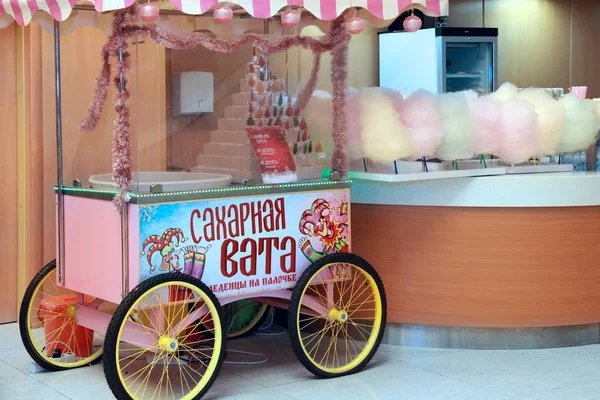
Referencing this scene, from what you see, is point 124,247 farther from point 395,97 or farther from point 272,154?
point 395,97

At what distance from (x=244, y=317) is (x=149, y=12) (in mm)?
2208

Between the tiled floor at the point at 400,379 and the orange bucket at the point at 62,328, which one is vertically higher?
the orange bucket at the point at 62,328

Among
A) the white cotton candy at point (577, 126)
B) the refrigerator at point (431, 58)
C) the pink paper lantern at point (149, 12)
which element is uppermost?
the refrigerator at point (431, 58)

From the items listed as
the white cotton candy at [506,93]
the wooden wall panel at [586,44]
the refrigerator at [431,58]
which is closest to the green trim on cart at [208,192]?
the white cotton candy at [506,93]

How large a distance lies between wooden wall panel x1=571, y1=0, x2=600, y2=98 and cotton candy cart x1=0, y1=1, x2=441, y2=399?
16.6ft

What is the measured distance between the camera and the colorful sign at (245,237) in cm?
396

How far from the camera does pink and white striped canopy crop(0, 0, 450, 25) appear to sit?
367 centimetres

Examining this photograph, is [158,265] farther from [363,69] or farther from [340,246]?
[363,69]

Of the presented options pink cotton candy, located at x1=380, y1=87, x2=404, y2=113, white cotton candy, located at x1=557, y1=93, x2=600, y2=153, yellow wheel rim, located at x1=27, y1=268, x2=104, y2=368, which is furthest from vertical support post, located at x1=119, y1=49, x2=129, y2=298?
white cotton candy, located at x1=557, y1=93, x2=600, y2=153

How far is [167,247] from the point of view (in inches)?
156

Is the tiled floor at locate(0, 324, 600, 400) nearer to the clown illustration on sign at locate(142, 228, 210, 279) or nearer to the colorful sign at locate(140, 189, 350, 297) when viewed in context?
the colorful sign at locate(140, 189, 350, 297)

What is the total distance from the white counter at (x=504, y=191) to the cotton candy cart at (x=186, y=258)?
1.62 feet

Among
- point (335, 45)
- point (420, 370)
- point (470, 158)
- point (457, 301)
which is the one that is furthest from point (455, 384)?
point (335, 45)

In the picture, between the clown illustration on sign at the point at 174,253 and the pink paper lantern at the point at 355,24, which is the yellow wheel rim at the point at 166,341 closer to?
the clown illustration on sign at the point at 174,253
